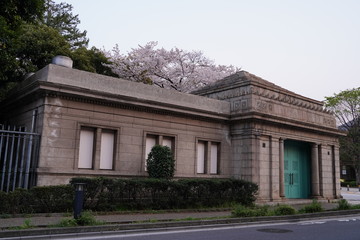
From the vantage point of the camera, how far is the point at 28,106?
1558 centimetres

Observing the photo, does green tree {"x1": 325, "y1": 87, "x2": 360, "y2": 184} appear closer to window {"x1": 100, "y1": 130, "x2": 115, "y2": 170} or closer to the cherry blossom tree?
the cherry blossom tree

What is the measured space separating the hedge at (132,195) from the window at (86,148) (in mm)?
2019

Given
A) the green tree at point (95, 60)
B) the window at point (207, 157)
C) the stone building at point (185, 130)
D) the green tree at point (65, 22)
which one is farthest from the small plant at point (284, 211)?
the green tree at point (65, 22)

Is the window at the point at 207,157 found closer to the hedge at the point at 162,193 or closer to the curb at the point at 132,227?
the hedge at the point at 162,193

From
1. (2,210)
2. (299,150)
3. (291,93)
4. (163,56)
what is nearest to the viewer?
(2,210)

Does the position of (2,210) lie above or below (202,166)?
below

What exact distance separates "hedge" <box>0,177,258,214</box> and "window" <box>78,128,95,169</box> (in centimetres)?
202

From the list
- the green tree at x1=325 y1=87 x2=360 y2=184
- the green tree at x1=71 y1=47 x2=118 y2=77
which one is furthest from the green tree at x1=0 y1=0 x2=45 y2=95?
the green tree at x1=325 y1=87 x2=360 y2=184

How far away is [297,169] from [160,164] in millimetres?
11090

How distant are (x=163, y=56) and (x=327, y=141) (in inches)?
826

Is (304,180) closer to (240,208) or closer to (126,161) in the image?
(240,208)

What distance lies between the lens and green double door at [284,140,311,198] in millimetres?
→ 21625

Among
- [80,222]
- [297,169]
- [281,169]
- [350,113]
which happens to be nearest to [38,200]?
[80,222]

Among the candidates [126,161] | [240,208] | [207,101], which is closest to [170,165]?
[126,161]
